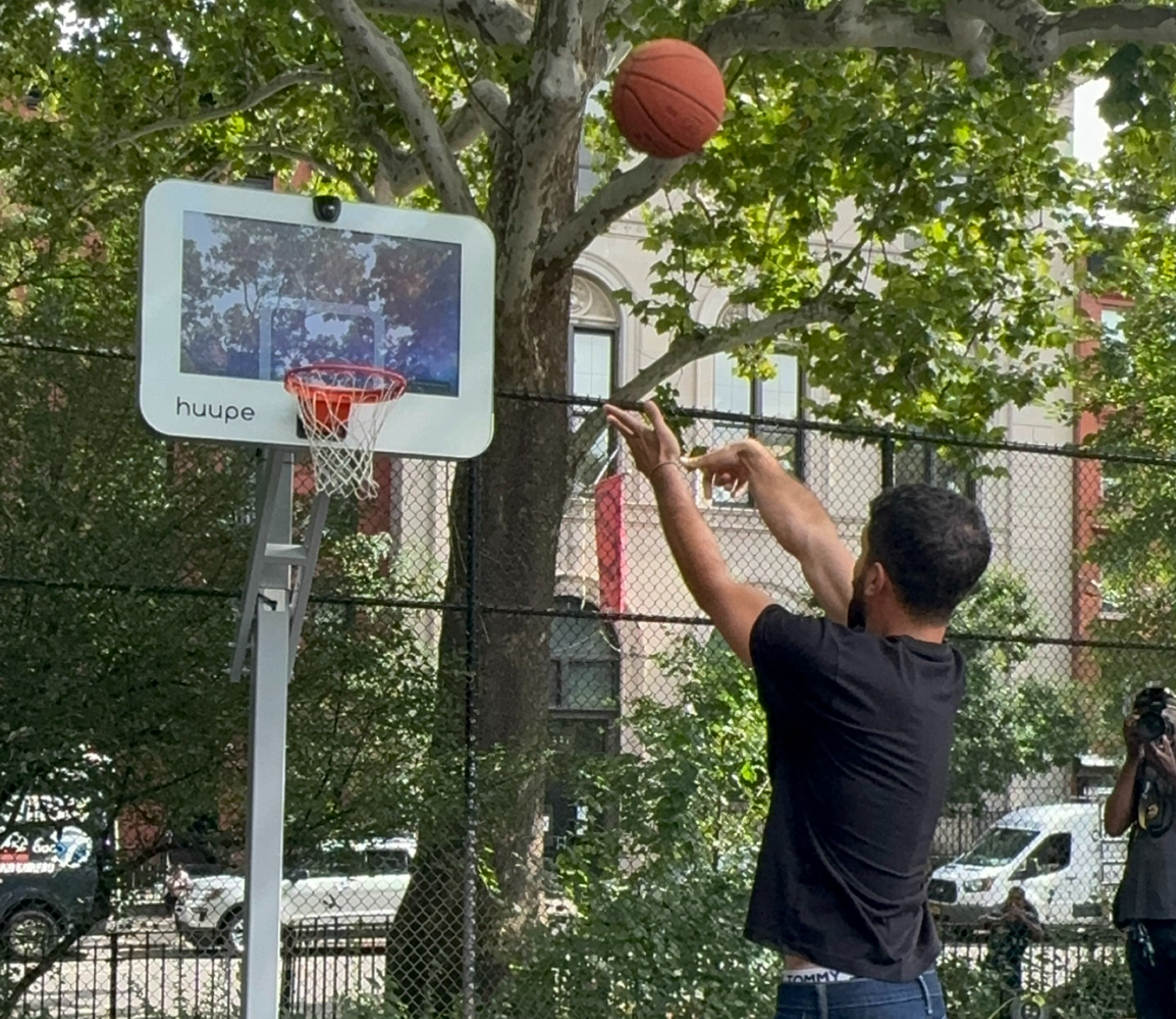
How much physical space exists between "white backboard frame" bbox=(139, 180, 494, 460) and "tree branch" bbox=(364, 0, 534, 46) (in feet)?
14.5

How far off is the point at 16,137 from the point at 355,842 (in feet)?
26.7

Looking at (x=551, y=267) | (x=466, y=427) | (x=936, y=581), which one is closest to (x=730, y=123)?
(x=551, y=267)

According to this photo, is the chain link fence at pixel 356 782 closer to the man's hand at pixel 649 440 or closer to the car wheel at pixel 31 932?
the car wheel at pixel 31 932

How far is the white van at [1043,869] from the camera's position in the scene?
1005cm

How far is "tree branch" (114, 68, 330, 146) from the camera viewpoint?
1300cm

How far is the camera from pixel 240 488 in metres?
8.22

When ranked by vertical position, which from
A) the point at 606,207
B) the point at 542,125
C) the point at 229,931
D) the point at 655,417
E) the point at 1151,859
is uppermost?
the point at 542,125

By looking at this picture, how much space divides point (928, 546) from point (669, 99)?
3514mm

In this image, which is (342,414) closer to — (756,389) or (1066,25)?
(1066,25)

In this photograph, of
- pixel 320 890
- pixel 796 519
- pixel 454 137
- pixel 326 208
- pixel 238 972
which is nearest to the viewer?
pixel 796 519

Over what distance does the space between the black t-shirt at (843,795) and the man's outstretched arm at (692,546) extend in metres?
0.07

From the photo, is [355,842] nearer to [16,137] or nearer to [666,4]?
[666,4]

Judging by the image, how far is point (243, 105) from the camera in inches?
519

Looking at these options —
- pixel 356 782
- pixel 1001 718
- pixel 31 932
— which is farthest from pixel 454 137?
pixel 31 932
